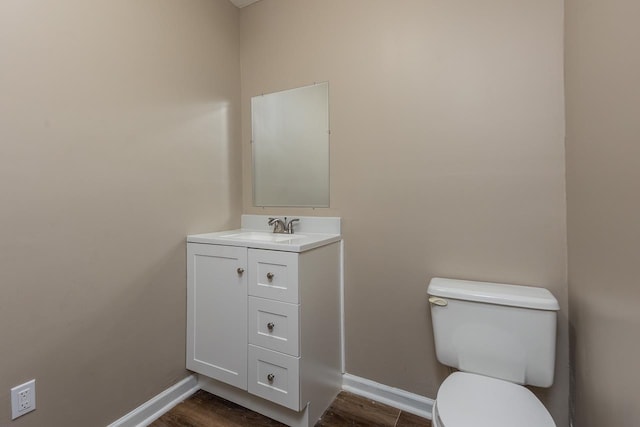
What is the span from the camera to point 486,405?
3.23 feet

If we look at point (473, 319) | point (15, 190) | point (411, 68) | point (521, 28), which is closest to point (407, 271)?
point (473, 319)

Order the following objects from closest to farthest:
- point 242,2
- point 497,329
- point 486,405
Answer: point 486,405, point 497,329, point 242,2

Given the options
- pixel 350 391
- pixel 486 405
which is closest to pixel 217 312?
pixel 350 391

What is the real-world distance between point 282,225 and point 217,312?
2.03 feet

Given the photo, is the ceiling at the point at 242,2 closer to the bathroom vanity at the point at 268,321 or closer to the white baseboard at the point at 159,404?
the bathroom vanity at the point at 268,321

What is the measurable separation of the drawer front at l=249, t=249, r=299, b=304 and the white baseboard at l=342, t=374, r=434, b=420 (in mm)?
729

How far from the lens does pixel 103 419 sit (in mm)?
1270

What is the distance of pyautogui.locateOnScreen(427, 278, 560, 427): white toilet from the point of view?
3.23 ft

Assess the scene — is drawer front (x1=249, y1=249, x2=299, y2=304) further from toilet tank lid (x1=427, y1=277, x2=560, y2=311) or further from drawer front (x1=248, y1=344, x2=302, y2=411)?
toilet tank lid (x1=427, y1=277, x2=560, y2=311)

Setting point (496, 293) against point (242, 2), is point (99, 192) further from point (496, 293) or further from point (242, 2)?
point (496, 293)

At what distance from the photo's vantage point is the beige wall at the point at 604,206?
694 mm

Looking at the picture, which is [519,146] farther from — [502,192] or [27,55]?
[27,55]

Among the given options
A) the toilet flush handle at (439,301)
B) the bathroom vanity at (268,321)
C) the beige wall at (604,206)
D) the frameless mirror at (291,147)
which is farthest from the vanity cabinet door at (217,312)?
the beige wall at (604,206)

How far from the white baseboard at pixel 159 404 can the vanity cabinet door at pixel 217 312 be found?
0.36 feet
